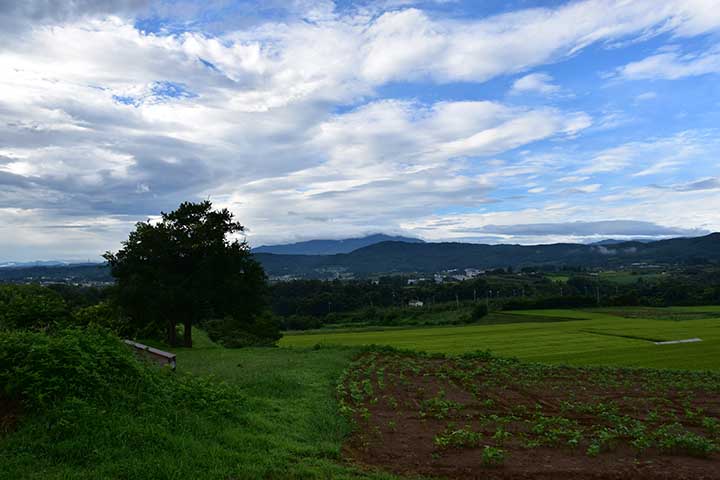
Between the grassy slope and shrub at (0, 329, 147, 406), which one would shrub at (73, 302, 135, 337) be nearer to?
shrub at (0, 329, 147, 406)

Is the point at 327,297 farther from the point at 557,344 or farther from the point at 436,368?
the point at 436,368

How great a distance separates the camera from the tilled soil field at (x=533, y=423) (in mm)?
9656

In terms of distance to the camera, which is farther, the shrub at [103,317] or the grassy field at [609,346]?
the shrub at [103,317]

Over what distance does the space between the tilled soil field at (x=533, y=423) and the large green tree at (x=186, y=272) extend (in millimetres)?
13327

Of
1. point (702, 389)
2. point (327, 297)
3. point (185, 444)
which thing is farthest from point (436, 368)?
point (327, 297)

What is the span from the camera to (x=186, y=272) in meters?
34.1

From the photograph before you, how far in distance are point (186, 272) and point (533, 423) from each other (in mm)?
26698

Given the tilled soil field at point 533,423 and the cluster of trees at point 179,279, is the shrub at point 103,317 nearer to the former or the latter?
the cluster of trees at point 179,279

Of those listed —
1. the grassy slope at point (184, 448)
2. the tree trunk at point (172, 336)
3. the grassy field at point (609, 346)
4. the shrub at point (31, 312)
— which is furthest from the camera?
the tree trunk at point (172, 336)

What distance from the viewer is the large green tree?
3200 cm

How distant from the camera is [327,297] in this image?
12125 centimetres

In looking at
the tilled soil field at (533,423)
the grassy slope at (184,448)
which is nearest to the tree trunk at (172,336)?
the tilled soil field at (533,423)

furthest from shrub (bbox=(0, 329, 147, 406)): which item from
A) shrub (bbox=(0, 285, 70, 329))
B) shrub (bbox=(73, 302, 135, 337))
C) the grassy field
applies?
the grassy field

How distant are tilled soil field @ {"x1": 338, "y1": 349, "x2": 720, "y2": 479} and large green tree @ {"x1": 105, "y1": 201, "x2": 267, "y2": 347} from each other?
13.3 m
